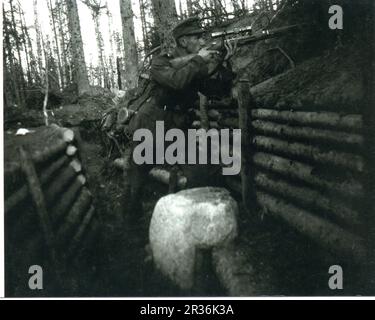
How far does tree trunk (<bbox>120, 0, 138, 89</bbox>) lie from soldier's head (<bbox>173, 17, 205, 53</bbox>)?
161 inches

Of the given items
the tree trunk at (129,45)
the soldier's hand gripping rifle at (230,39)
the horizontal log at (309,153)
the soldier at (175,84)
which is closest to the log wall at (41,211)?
the soldier at (175,84)

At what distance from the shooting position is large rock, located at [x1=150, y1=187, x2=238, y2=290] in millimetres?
3174

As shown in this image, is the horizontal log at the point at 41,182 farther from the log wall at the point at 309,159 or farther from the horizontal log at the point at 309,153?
the horizontal log at the point at 309,153

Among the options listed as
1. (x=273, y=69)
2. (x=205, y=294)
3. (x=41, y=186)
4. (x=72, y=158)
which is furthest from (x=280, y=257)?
(x=273, y=69)

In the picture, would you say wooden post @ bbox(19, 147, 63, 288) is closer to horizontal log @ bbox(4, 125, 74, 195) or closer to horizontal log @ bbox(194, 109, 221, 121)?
horizontal log @ bbox(4, 125, 74, 195)

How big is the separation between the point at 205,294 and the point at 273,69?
350cm

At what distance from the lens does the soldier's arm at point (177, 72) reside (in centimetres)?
372

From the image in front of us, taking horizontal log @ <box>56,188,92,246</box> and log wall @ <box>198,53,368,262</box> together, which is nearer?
log wall @ <box>198,53,368,262</box>

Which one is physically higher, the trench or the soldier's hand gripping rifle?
the soldier's hand gripping rifle

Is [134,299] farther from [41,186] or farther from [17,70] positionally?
[17,70]

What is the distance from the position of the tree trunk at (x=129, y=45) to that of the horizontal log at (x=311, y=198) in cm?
495

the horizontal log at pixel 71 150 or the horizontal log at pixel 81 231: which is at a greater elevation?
the horizontal log at pixel 71 150

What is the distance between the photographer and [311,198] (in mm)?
3102

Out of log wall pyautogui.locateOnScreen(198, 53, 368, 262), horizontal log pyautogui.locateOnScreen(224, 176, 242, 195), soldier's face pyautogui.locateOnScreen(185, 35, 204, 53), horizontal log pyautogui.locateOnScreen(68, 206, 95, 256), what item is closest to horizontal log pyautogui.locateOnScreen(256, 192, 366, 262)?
log wall pyautogui.locateOnScreen(198, 53, 368, 262)
